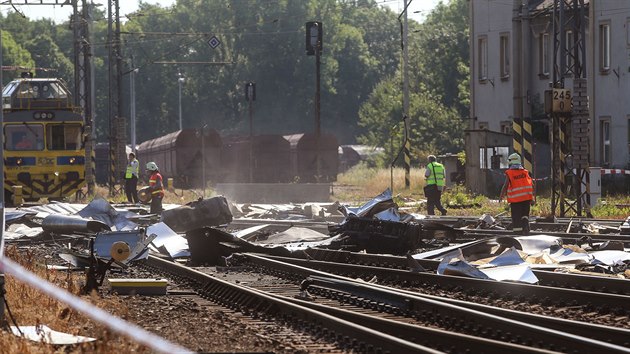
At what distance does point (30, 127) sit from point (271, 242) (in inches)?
762

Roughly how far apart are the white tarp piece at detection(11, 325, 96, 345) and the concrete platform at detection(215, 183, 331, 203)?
2930cm

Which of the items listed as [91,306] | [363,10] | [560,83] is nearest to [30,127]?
[560,83]

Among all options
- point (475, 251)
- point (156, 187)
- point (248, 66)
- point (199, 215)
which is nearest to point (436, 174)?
point (156, 187)

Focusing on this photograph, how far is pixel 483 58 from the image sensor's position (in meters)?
51.3

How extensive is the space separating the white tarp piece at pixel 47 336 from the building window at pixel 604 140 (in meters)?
34.4

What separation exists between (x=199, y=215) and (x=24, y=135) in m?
16.1

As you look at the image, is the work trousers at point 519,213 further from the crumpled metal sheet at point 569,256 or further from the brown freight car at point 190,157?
the brown freight car at point 190,157

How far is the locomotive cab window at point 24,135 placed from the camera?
3922 cm

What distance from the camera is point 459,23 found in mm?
103500

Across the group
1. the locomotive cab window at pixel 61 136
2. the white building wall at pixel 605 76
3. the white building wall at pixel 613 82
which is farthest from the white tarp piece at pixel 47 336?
the white building wall at pixel 613 82

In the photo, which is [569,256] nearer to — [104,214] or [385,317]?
[385,317]

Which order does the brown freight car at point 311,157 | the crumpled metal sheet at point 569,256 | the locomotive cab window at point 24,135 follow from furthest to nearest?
1. the brown freight car at point 311,157
2. the locomotive cab window at point 24,135
3. the crumpled metal sheet at point 569,256

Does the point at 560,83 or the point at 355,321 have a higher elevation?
the point at 560,83

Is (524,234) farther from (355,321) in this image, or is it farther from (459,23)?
(459,23)
